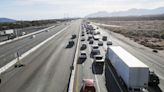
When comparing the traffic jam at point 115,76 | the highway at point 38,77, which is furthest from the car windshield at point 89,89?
the highway at point 38,77

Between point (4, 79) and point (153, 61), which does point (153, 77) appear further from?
point (4, 79)

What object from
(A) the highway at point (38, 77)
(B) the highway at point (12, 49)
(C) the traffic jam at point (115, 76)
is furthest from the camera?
(B) the highway at point (12, 49)

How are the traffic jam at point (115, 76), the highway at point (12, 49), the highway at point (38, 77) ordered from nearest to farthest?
the traffic jam at point (115, 76) < the highway at point (38, 77) < the highway at point (12, 49)

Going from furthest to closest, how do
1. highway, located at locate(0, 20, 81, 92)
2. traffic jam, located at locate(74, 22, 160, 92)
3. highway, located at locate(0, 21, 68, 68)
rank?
1. highway, located at locate(0, 21, 68, 68)
2. highway, located at locate(0, 20, 81, 92)
3. traffic jam, located at locate(74, 22, 160, 92)

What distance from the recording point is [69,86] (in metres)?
28.7

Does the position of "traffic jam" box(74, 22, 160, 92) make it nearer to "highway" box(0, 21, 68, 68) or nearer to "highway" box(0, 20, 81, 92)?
"highway" box(0, 20, 81, 92)

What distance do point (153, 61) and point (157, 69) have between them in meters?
7.19

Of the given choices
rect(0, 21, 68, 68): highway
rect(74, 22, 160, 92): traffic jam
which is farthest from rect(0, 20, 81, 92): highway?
rect(0, 21, 68, 68): highway

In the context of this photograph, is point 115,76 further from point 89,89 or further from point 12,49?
point 12,49

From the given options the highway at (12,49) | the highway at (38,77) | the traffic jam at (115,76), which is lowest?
the highway at (12,49)

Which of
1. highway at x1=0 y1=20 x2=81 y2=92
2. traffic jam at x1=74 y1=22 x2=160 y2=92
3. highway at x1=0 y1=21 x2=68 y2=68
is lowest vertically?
highway at x1=0 y1=21 x2=68 y2=68


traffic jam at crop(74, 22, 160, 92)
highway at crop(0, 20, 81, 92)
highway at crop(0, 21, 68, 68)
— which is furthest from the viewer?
highway at crop(0, 21, 68, 68)

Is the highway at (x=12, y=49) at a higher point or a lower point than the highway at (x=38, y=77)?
lower

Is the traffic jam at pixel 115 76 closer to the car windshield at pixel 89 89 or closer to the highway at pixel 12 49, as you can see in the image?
the car windshield at pixel 89 89
